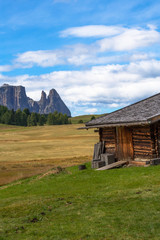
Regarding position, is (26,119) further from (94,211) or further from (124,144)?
(94,211)

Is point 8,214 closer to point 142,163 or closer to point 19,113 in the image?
point 142,163

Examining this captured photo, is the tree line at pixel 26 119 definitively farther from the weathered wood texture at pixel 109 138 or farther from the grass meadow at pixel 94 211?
the grass meadow at pixel 94 211

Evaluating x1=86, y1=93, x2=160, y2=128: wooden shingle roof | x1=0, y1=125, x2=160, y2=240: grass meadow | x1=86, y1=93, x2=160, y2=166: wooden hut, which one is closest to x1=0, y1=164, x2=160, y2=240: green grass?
x1=0, y1=125, x2=160, y2=240: grass meadow

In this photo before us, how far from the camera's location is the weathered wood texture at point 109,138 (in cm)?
2341

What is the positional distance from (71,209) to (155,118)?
35.0 feet

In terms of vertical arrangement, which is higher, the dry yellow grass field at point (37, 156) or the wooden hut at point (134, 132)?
the wooden hut at point (134, 132)

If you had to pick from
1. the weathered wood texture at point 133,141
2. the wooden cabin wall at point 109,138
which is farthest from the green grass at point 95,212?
the wooden cabin wall at point 109,138

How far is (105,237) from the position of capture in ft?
25.5

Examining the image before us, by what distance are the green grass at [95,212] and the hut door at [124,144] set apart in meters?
4.41

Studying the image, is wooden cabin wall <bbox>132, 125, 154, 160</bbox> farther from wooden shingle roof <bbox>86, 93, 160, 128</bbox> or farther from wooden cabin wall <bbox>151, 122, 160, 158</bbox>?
wooden shingle roof <bbox>86, 93, 160, 128</bbox>

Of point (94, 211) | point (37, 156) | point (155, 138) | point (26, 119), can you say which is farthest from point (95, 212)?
point (26, 119)

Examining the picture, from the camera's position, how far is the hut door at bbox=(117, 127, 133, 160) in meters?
21.8

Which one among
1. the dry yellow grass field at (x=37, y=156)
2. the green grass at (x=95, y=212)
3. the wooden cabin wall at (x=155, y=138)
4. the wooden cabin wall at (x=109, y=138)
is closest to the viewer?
the green grass at (x=95, y=212)

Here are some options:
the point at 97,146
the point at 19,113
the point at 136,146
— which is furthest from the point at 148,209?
the point at 19,113
